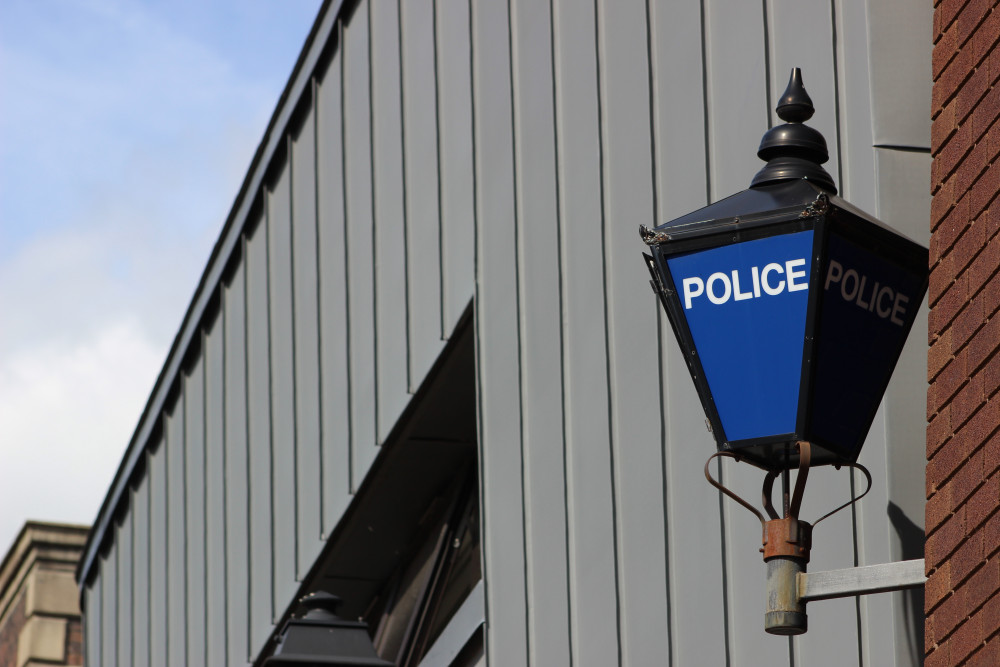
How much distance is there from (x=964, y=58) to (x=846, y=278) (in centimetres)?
87

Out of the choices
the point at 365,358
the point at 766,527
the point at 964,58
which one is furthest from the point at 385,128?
the point at 766,527

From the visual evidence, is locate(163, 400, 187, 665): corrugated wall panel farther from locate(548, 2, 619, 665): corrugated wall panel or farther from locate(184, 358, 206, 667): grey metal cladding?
locate(548, 2, 619, 665): corrugated wall panel

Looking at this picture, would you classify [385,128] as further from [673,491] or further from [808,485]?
[808,485]

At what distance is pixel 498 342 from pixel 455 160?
1.03 metres

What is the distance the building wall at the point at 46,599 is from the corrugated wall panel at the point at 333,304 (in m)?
12.6

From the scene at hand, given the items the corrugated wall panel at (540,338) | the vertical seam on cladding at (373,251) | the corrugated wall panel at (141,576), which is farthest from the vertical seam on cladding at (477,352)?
the corrugated wall panel at (141,576)

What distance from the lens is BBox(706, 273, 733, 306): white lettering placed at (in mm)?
3588

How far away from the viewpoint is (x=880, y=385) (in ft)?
11.8

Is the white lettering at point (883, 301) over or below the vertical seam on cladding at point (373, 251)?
below

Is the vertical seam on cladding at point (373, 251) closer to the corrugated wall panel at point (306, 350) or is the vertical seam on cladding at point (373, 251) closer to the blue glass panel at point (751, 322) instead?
the corrugated wall panel at point (306, 350)

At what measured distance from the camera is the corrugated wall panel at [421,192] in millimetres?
7477

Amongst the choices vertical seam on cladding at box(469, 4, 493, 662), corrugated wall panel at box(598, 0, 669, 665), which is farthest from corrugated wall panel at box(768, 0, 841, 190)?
vertical seam on cladding at box(469, 4, 493, 662)

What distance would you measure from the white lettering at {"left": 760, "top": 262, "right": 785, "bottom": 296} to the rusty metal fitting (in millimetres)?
475

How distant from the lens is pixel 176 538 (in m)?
→ 10.8
